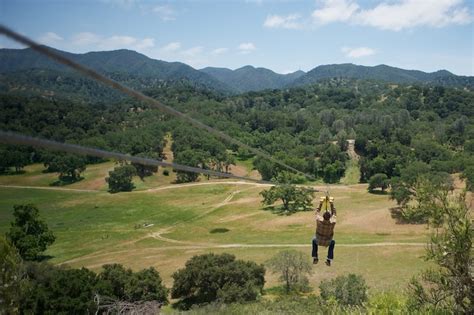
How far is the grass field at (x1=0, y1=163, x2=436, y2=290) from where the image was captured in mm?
51969

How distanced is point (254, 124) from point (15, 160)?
104423 millimetres

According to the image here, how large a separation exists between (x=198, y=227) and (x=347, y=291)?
4658 cm

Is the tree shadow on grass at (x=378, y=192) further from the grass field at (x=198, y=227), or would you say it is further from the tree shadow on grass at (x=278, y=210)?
the tree shadow on grass at (x=278, y=210)

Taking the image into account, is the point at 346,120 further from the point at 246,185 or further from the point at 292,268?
the point at 292,268

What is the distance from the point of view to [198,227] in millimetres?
77688

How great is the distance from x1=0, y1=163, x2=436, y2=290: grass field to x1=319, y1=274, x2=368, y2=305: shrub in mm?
5405

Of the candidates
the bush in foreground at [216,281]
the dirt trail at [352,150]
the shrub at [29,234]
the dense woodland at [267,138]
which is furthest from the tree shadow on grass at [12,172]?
the dirt trail at [352,150]

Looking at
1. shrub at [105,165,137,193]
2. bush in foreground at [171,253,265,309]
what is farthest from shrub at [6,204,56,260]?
shrub at [105,165,137,193]

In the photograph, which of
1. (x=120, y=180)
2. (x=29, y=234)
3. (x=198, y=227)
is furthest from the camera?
(x=120, y=180)

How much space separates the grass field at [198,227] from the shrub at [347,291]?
541 cm

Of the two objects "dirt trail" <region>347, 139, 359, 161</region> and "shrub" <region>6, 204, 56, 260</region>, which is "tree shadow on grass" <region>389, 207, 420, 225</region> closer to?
"shrub" <region>6, 204, 56, 260</region>

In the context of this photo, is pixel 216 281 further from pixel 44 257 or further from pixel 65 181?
pixel 65 181

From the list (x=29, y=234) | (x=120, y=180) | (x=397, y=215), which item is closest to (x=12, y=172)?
(x=120, y=180)

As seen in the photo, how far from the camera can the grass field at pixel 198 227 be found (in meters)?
52.0
